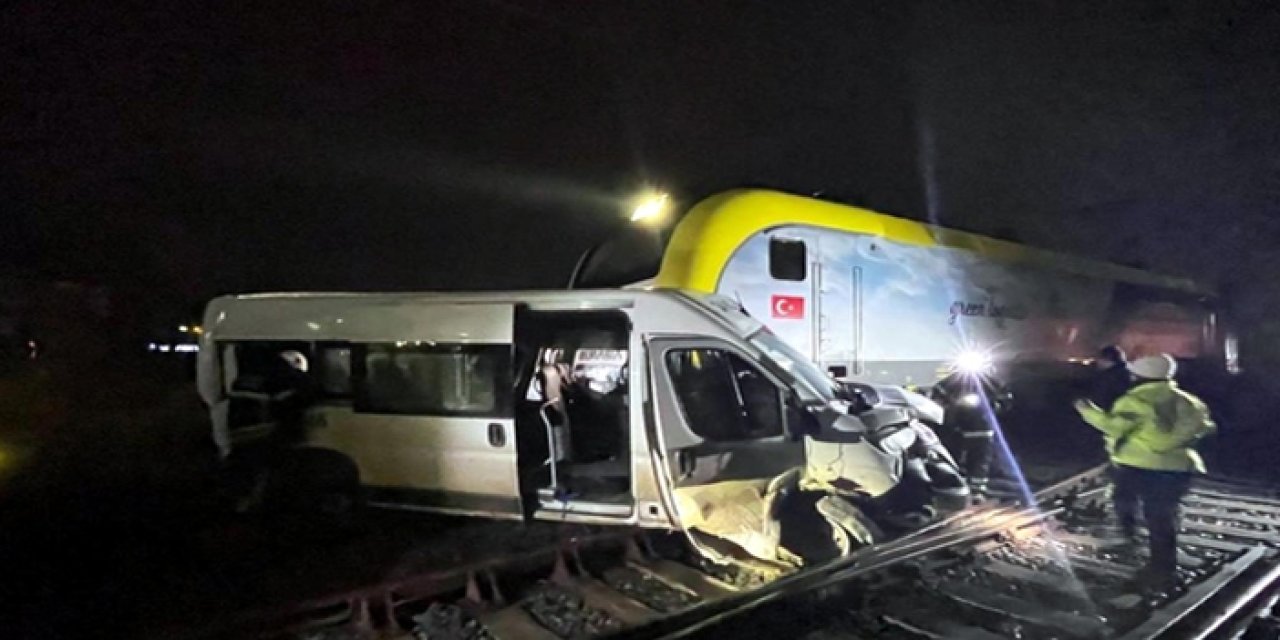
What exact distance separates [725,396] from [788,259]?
3.89 m

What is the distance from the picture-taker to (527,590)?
257 inches

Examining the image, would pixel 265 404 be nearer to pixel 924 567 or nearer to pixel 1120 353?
pixel 924 567

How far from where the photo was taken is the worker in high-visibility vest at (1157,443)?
22.5ft

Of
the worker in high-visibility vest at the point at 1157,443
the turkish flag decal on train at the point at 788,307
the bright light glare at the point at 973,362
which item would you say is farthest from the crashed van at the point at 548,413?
the bright light glare at the point at 973,362

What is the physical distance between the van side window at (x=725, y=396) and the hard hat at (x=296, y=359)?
3168 mm

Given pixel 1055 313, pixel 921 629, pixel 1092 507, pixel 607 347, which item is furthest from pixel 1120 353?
pixel 1055 313

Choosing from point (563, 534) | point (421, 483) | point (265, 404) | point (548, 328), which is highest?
point (548, 328)

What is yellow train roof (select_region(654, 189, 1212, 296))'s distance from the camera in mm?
9781

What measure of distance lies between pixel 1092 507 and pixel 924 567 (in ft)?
10.9

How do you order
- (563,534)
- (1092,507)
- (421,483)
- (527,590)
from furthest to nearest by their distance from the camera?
(1092,507) → (563,534) → (421,483) → (527,590)

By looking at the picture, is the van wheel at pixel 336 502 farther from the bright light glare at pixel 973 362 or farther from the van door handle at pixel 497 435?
the bright light glare at pixel 973 362

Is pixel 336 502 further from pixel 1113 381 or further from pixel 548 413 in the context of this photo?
pixel 1113 381

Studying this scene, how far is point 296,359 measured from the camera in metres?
7.96

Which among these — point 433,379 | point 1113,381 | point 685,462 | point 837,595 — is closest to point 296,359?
point 433,379
